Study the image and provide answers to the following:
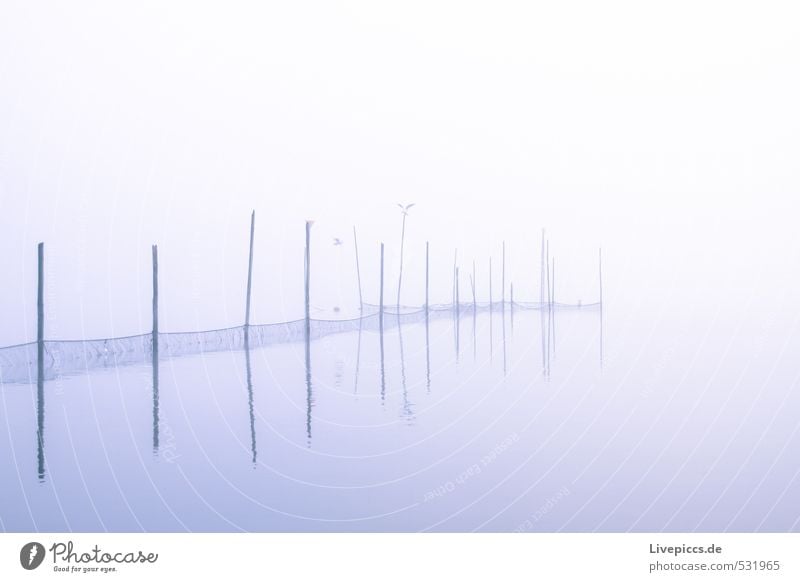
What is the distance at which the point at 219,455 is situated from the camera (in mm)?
4777

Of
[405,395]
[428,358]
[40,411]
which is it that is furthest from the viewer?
[428,358]

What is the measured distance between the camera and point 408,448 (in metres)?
4.81

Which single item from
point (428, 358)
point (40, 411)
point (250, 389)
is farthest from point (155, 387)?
point (428, 358)

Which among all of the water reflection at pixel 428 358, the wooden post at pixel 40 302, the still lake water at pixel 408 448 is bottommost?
the still lake water at pixel 408 448

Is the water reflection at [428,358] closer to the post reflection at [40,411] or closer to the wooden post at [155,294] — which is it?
the post reflection at [40,411]

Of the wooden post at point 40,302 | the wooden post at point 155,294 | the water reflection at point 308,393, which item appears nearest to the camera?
the water reflection at point 308,393

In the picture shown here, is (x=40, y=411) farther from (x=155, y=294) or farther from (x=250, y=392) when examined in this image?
(x=155, y=294)

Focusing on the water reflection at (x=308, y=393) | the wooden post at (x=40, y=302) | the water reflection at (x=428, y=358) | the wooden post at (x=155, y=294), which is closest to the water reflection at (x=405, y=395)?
the water reflection at (x=428, y=358)

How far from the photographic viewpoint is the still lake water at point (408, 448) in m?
3.72

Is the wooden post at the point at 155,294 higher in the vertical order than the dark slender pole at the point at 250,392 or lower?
higher

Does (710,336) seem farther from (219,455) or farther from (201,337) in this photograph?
(219,455)

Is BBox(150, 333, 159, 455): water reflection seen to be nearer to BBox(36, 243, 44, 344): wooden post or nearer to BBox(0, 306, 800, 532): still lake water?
BBox(0, 306, 800, 532): still lake water

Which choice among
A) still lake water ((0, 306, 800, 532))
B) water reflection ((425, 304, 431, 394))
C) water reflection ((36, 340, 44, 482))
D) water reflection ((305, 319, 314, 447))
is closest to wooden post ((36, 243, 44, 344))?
water reflection ((36, 340, 44, 482))
